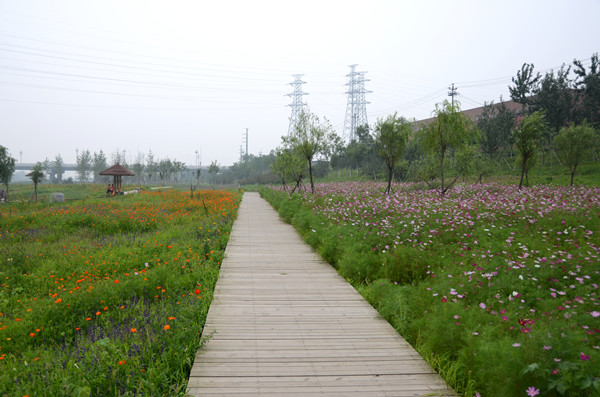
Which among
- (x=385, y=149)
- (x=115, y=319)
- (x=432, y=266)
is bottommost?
(x=115, y=319)

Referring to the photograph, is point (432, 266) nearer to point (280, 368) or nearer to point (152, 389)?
point (280, 368)

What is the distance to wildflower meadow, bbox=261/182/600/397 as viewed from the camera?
2480 mm

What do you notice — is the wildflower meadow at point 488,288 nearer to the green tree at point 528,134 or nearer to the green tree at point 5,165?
the green tree at point 528,134

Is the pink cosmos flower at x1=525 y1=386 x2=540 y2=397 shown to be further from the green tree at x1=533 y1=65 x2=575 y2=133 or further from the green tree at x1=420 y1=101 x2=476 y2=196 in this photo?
the green tree at x1=533 y1=65 x2=575 y2=133

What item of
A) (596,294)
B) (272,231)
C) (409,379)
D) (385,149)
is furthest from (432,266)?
(385,149)

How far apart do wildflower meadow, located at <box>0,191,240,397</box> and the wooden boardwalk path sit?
0.27 metres

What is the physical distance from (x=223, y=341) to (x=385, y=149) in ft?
51.5

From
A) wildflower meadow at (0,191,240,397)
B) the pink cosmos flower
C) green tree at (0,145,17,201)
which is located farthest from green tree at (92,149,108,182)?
the pink cosmos flower

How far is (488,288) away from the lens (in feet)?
13.7

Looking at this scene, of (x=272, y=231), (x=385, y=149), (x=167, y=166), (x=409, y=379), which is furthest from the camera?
(x=167, y=166)

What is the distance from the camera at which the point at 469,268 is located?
16.7 ft

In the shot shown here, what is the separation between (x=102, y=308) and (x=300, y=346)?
3.29 metres

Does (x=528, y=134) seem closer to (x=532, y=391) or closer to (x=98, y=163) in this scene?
(x=532, y=391)

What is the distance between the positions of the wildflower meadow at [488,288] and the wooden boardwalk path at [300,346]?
0.30 meters
